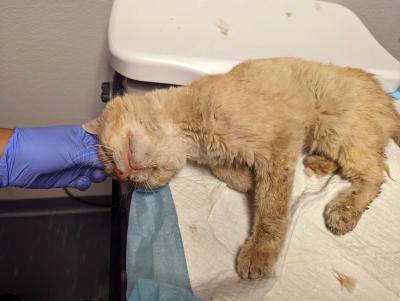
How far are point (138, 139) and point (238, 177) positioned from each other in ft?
1.14

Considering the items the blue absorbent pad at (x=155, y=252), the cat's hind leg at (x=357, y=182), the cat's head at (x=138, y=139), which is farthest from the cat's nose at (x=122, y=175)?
the cat's hind leg at (x=357, y=182)

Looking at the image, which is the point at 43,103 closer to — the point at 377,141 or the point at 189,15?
the point at 189,15

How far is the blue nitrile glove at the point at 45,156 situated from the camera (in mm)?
1056

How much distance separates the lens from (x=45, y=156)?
1082mm

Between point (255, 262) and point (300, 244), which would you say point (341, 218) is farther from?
point (255, 262)

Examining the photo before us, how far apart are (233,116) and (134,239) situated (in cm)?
44

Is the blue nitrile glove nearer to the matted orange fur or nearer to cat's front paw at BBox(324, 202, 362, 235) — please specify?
the matted orange fur

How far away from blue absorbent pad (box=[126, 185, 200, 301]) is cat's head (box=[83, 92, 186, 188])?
0.31 feet

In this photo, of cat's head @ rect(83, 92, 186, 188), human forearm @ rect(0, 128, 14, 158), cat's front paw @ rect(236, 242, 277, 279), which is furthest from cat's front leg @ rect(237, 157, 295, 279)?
human forearm @ rect(0, 128, 14, 158)

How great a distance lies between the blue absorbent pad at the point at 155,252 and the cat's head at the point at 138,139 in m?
0.09

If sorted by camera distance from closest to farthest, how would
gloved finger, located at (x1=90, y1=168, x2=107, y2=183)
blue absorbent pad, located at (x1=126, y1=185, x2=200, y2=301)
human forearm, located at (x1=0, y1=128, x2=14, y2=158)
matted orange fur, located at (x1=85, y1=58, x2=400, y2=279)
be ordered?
1. blue absorbent pad, located at (x1=126, y1=185, x2=200, y2=301)
2. matted orange fur, located at (x1=85, y1=58, x2=400, y2=279)
3. human forearm, located at (x1=0, y1=128, x2=14, y2=158)
4. gloved finger, located at (x1=90, y1=168, x2=107, y2=183)

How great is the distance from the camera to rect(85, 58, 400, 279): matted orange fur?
0.93 metres

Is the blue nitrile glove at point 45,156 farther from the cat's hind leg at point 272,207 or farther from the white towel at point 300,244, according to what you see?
the cat's hind leg at point 272,207

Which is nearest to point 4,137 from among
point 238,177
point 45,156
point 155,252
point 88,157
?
point 45,156
